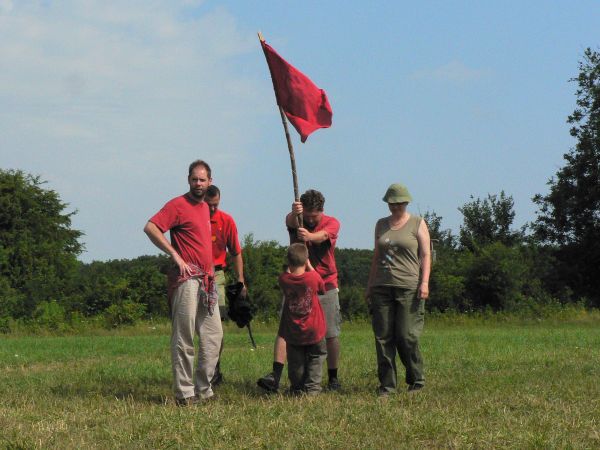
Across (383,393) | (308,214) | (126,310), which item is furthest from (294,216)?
(126,310)

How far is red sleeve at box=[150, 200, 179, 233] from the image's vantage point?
838cm

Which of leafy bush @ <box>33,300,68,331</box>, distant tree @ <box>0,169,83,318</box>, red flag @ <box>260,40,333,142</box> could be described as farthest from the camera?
distant tree @ <box>0,169,83,318</box>

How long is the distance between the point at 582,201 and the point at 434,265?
15432mm

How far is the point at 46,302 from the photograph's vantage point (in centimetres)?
5650

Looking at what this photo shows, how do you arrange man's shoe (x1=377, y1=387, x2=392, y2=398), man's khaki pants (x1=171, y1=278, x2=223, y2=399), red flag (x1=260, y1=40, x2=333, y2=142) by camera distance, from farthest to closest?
1. red flag (x1=260, y1=40, x2=333, y2=142)
2. man's shoe (x1=377, y1=387, x2=392, y2=398)
3. man's khaki pants (x1=171, y1=278, x2=223, y2=399)

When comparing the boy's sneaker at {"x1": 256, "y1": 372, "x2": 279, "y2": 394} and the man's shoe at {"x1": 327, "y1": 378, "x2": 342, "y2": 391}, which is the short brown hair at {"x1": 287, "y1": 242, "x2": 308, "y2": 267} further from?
the man's shoe at {"x1": 327, "y1": 378, "x2": 342, "y2": 391}

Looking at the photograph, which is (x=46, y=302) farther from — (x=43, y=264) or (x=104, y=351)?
(x=104, y=351)

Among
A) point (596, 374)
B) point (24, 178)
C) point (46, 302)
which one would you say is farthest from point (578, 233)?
point (596, 374)

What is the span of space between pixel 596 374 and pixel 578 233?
4523 cm

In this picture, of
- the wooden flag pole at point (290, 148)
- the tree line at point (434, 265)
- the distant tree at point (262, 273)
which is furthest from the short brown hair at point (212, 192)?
the distant tree at point (262, 273)

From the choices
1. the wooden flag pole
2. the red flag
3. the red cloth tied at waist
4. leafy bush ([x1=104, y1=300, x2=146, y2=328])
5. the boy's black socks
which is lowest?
the boy's black socks

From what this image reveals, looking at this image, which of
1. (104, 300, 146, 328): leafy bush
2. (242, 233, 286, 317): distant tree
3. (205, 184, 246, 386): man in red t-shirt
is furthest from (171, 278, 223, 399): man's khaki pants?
(104, 300, 146, 328): leafy bush

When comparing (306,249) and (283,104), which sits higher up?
(283,104)

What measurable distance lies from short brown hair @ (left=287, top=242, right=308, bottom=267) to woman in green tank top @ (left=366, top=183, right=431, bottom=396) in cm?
71
